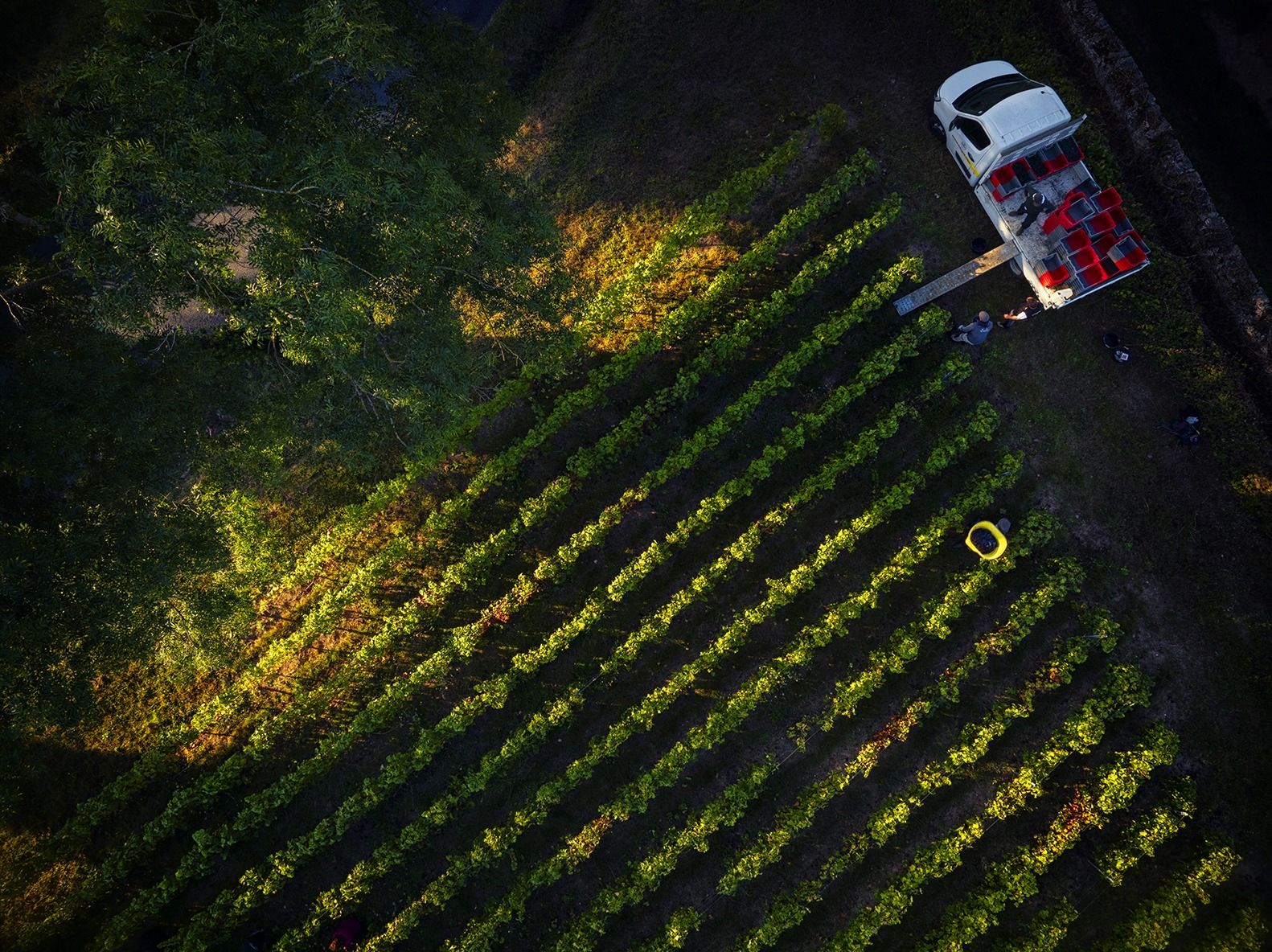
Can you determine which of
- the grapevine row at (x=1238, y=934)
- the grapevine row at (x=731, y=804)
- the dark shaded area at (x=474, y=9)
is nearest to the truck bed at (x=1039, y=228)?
the grapevine row at (x=731, y=804)

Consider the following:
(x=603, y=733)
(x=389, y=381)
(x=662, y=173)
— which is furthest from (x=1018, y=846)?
(x=662, y=173)

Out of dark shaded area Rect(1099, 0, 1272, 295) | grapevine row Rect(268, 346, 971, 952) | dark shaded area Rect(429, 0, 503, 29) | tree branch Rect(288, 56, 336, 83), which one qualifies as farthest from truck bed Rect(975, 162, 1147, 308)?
tree branch Rect(288, 56, 336, 83)

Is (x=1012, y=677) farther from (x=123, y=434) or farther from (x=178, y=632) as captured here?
(x=123, y=434)

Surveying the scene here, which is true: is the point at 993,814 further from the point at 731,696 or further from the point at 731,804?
the point at 731,696

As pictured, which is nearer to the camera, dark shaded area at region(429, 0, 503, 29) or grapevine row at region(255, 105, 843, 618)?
grapevine row at region(255, 105, 843, 618)

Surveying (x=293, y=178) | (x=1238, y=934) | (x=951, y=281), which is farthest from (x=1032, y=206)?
(x=1238, y=934)

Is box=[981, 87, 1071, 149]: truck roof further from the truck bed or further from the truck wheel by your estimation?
the truck wheel
